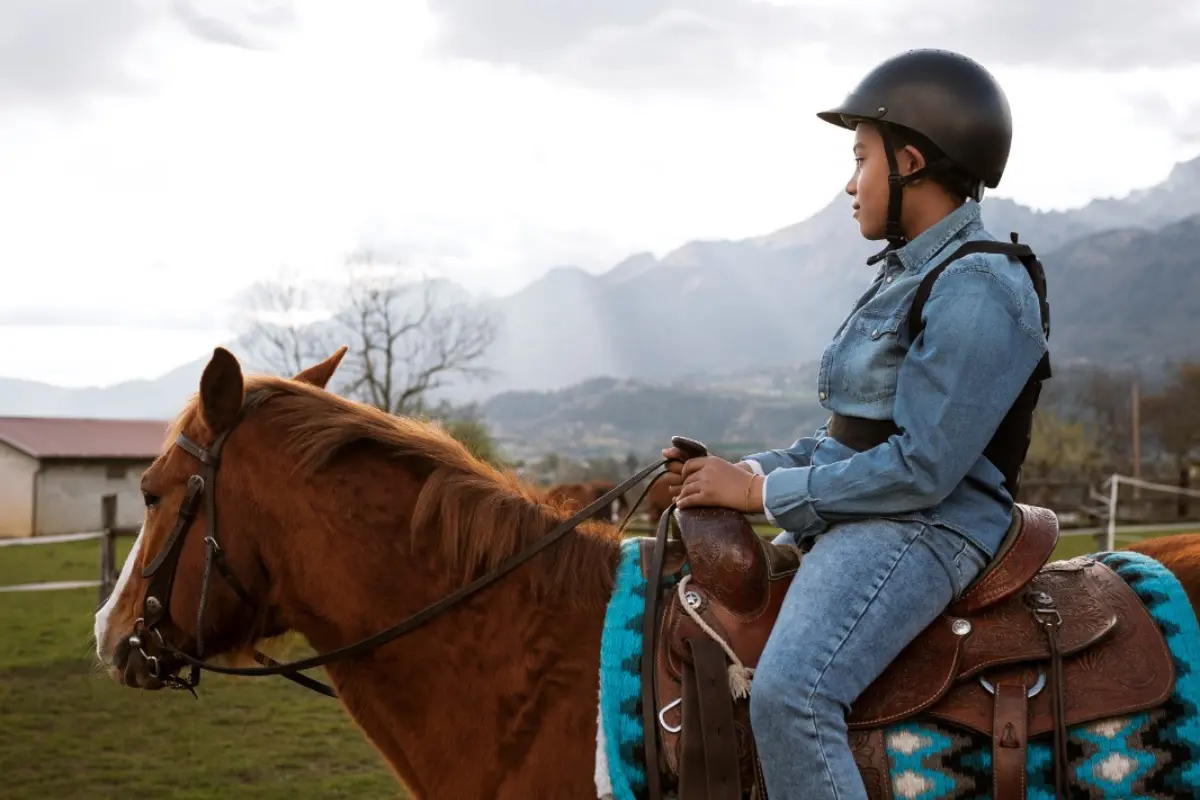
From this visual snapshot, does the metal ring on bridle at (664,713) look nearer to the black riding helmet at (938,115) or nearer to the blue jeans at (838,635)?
the blue jeans at (838,635)

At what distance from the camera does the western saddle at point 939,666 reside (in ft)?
7.16

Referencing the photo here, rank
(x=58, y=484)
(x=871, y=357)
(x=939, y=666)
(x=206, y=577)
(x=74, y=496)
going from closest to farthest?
(x=939, y=666) < (x=871, y=357) < (x=206, y=577) < (x=58, y=484) < (x=74, y=496)

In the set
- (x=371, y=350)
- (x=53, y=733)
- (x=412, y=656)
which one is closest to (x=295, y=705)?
(x=53, y=733)

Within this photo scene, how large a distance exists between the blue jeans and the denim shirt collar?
2.27 ft

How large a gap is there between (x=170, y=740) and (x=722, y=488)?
23.1ft

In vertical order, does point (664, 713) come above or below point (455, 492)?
below

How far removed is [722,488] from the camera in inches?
94.0

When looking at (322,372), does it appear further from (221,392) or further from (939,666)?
(939,666)

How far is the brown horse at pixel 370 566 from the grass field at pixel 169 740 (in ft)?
13.8

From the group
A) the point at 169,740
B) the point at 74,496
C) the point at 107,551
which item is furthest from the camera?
the point at 74,496

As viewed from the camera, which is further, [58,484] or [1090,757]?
[58,484]

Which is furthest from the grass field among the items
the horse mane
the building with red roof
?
the building with red roof

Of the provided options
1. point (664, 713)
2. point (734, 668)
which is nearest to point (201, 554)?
point (664, 713)

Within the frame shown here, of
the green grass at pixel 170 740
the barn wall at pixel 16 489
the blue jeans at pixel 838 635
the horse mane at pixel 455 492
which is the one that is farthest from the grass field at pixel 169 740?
the barn wall at pixel 16 489
